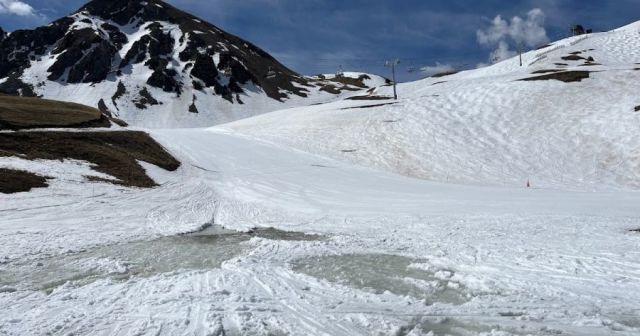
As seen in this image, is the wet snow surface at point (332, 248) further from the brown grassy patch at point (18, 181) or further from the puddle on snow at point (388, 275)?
the brown grassy patch at point (18, 181)

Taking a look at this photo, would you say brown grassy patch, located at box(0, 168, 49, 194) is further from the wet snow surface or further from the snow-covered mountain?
the snow-covered mountain

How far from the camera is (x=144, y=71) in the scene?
147 m

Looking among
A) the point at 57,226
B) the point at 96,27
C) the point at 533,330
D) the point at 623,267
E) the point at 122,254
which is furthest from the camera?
the point at 96,27

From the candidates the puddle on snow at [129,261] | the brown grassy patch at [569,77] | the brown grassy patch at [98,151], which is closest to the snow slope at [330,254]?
the puddle on snow at [129,261]

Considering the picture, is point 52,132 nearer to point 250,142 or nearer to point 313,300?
point 250,142

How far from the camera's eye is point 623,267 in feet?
35.8

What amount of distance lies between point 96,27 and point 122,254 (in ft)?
618

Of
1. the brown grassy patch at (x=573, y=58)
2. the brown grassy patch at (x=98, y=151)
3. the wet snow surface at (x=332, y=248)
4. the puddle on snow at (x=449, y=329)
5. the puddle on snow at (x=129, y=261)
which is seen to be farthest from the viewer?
the brown grassy patch at (x=573, y=58)

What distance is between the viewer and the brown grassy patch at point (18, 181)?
19312mm

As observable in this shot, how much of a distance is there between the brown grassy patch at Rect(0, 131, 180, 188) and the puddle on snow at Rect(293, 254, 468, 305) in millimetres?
15289

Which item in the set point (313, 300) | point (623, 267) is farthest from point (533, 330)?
point (623, 267)

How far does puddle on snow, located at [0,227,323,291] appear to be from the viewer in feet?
34.7

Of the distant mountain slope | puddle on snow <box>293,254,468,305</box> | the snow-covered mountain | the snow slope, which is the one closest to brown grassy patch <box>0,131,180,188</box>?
the snow slope

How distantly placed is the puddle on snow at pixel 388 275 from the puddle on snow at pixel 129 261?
272 centimetres
